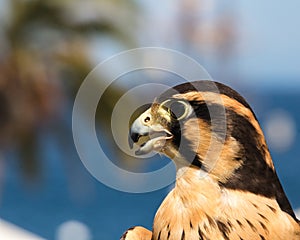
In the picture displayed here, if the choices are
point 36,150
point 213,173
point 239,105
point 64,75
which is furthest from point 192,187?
point 36,150

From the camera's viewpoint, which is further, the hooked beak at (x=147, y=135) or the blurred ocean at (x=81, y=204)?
the blurred ocean at (x=81, y=204)

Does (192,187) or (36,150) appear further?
(36,150)

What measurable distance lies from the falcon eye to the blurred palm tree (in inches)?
244

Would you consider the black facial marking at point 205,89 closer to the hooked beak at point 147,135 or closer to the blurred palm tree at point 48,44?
the hooked beak at point 147,135

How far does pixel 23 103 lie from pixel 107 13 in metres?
1.17

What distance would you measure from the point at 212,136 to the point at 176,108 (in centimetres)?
11

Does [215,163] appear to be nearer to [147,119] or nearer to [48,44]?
[147,119]

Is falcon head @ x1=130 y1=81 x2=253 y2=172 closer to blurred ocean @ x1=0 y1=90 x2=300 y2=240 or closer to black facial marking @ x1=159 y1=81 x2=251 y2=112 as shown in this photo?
black facial marking @ x1=159 y1=81 x2=251 y2=112

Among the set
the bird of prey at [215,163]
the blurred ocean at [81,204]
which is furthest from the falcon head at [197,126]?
the blurred ocean at [81,204]

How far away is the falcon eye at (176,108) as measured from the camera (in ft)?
7.60

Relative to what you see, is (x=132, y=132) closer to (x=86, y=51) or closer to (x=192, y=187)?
(x=192, y=187)

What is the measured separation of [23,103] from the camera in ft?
29.2

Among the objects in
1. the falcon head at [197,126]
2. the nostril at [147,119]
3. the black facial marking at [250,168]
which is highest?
the nostril at [147,119]

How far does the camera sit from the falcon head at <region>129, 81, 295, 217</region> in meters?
2.27
